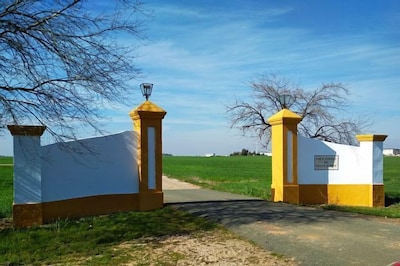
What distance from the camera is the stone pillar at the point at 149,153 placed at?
12.9 metres

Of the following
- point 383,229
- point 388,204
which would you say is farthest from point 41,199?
point 388,204

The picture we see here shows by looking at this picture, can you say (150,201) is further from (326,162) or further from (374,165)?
(374,165)

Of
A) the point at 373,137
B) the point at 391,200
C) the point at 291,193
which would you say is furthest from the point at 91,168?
the point at 391,200

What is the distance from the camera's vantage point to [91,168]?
477 inches

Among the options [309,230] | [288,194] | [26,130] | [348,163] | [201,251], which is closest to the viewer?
[201,251]

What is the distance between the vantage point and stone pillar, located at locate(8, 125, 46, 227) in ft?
34.1

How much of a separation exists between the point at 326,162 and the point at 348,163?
2.48ft

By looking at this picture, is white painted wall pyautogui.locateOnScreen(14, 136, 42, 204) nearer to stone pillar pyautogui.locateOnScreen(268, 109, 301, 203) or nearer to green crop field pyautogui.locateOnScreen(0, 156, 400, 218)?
green crop field pyautogui.locateOnScreen(0, 156, 400, 218)

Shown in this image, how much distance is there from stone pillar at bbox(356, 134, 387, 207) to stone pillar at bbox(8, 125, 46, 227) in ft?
33.7

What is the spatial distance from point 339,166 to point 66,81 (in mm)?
9604

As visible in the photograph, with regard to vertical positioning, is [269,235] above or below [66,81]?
below

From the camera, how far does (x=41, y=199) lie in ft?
35.4

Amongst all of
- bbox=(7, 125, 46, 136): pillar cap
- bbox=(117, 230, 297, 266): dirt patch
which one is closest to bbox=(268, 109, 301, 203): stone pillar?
bbox=(117, 230, 297, 266): dirt patch

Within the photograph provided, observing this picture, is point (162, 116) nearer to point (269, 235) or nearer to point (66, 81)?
point (66, 81)
